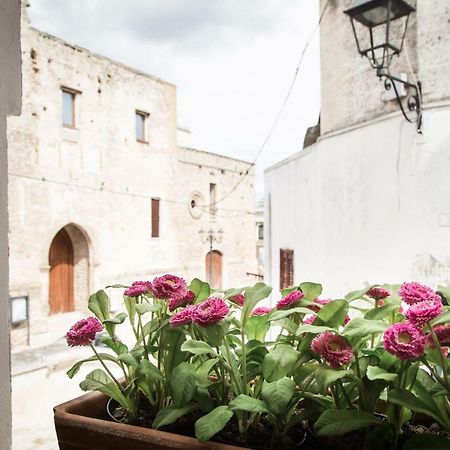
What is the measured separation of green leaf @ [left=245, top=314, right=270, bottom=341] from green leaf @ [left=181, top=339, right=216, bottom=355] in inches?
4.8

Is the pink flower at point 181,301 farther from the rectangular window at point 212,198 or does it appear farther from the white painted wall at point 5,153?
the rectangular window at point 212,198

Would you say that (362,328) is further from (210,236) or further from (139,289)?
(210,236)

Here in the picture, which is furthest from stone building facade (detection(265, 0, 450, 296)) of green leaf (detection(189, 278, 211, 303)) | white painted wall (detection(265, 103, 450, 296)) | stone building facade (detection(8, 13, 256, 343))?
stone building facade (detection(8, 13, 256, 343))

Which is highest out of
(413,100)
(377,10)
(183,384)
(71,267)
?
(377,10)

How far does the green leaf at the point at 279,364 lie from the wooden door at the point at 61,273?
29.8 ft

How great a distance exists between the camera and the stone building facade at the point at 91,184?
826 cm

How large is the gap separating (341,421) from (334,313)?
0.56 ft

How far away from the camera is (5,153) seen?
0.56m

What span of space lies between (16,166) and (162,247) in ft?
13.4

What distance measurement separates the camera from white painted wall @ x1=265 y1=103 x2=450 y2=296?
3.06m

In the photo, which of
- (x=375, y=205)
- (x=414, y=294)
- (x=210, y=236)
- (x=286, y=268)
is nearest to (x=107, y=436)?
(x=414, y=294)

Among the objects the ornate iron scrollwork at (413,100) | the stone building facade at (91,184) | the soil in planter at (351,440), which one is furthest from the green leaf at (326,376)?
the stone building facade at (91,184)

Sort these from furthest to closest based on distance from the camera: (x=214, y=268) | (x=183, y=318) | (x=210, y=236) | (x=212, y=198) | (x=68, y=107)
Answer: (x=214, y=268)
(x=212, y=198)
(x=210, y=236)
(x=68, y=107)
(x=183, y=318)

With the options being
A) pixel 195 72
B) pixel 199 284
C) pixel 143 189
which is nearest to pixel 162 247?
pixel 143 189
